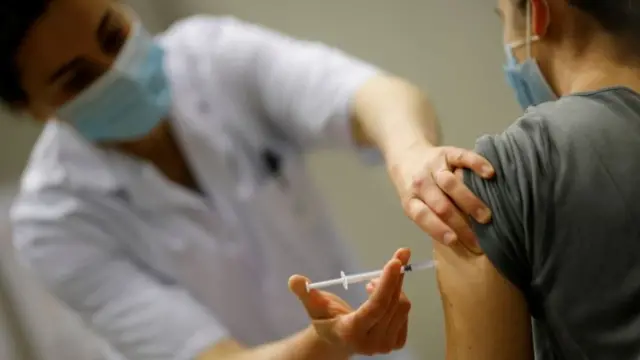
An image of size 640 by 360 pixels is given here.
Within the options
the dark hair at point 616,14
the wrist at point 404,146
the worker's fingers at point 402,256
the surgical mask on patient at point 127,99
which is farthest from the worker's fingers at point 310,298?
the surgical mask on patient at point 127,99

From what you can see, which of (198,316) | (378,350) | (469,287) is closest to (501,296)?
(469,287)

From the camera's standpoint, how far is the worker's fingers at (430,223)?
0.75 metres

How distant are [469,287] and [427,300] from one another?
2.35ft

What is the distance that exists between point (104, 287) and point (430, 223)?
595 mm

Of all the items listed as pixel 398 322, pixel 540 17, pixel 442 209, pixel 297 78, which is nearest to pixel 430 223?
pixel 442 209

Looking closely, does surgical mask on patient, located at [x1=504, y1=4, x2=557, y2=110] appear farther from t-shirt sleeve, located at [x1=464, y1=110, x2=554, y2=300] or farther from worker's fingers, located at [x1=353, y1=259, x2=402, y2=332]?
worker's fingers, located at [x1=353, y1=259, x2=402, y2=332]

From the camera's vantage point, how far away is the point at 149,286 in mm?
1156

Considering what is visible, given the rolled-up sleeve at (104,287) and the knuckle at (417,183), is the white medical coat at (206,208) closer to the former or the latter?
the rolled-up sleeve at (104,287)

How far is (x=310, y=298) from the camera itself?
2.67ft

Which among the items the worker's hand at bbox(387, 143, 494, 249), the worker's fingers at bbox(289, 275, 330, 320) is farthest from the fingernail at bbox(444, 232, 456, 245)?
the worker's fingers at bbox(289, 275, 330, 320)

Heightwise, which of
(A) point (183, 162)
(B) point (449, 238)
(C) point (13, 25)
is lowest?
(B) point (449, 238)

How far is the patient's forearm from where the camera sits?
3.11 ft

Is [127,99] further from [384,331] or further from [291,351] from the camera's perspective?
[384,331]

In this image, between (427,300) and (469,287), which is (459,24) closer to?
(427,300)
